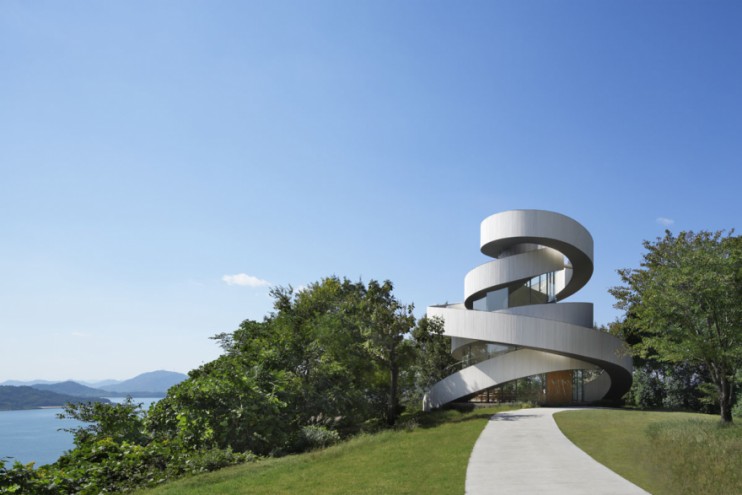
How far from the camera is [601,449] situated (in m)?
13.5

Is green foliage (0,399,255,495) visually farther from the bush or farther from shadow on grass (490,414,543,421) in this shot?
shadow on grass (490,414,543,421)

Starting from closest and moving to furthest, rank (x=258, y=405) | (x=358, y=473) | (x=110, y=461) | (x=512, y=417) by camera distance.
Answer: (x=358, y=473), (x=110, y=461), (x=258, y=405), (x=512, y=417)

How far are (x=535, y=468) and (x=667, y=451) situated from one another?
417cm

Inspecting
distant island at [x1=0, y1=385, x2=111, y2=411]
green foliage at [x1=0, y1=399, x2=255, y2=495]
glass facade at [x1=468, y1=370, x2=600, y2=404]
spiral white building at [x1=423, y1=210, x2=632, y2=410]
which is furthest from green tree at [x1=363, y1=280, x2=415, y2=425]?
distant island at [x1=0, y1=385, x2=111, y2=411]

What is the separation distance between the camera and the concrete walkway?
30.0 ft

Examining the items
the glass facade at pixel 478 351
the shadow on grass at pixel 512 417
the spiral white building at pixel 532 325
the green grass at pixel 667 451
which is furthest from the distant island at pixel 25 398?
the green grass at pixel 667 451

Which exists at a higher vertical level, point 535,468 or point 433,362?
point 433,362

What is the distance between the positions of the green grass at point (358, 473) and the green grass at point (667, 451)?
10.8 ft

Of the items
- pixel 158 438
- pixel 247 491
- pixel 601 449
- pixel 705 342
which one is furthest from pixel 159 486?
pixel 705 342

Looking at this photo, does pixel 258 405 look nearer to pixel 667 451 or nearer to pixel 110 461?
pixel 110 461

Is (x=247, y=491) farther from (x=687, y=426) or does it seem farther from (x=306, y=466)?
(x=687, y=426)

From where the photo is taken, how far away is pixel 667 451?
1284 centimetres

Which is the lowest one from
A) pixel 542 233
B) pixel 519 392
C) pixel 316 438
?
pixel 316 438

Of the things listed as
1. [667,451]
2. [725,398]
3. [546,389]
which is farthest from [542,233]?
[667,451]
